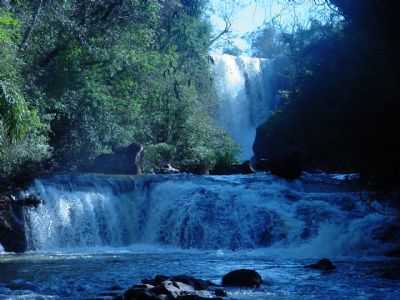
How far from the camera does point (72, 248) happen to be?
17844 millimetres

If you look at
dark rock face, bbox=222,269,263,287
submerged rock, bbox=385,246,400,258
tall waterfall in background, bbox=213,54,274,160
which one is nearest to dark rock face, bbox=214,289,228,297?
dark rock face, bbox=222,269,263,287

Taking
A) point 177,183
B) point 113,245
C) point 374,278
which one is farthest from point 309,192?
point 374,278

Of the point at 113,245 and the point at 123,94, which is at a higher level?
the point at 123,94

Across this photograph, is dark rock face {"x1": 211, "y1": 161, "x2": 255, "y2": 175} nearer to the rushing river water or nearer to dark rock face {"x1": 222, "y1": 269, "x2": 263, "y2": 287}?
the rushing river water

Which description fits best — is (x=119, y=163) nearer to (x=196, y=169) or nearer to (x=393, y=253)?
(x=196, y=169)

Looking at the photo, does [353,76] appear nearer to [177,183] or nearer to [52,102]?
[177,183]

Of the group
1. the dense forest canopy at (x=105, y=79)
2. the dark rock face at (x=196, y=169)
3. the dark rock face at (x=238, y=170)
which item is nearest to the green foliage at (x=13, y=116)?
the dense forest canopy at (x=105, y=79)

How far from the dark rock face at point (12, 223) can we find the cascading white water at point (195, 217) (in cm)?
30

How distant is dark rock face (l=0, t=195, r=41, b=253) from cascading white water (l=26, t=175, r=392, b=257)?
0.30 metres

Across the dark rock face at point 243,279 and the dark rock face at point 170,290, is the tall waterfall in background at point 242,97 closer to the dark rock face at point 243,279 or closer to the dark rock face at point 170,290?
the dark rock face at point 243,279

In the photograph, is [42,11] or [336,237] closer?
[336,237]

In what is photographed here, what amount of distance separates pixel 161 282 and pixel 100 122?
15.2 meters

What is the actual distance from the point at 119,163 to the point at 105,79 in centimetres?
345

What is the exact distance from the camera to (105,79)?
25797 mm
